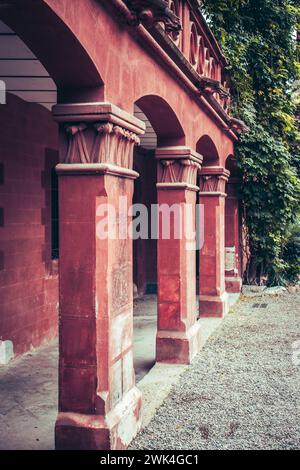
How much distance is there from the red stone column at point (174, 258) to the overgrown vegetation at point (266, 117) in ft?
16.6

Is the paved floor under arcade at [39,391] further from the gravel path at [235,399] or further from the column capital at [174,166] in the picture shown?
the column capital at [174,166]

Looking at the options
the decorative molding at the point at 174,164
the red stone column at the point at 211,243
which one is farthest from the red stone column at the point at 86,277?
the red stone column at the point at 211,243

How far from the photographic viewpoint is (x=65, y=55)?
143 inches

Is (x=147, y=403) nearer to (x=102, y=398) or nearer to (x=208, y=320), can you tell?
(x=102, y=398)

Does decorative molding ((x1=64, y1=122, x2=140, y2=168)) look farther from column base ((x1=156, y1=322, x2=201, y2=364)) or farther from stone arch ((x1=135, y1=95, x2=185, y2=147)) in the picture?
column base ((x1=156, y1=322, x2=201, y2=364))

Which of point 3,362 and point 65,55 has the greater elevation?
point 65,55

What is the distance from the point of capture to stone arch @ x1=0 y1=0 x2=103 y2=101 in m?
3.15

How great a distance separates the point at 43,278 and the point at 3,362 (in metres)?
1.47

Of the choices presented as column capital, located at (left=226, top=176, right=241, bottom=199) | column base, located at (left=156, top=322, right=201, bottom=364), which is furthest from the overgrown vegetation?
column base, located at (left=156, top=322, right=201, bottom=364)

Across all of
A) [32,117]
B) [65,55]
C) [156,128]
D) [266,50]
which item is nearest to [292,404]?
[156,128]

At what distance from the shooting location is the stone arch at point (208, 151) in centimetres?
871

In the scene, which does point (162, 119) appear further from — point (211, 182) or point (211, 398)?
point (211, 182)

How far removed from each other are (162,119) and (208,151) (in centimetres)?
307

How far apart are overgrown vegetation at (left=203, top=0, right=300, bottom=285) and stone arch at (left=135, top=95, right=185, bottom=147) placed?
194 inches
